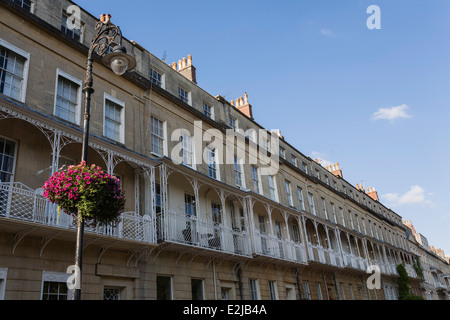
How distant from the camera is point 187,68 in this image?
21.4 m

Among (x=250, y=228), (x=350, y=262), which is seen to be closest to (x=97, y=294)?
(x=250, y=228)

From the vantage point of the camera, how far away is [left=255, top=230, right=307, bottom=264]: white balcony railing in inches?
718

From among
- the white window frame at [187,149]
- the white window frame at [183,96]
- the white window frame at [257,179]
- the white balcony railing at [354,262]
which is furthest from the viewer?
the white balcony railing at [354,262]

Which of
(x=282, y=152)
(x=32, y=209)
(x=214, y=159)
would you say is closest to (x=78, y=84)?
(x=32, y=209)

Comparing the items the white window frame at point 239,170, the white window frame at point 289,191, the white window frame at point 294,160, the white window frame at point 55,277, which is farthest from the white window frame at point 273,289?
the white window frame at point 55,277

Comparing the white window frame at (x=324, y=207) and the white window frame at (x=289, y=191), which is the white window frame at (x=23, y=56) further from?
the white window frame at (x=324, y=207)

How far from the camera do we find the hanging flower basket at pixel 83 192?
719 centimetres

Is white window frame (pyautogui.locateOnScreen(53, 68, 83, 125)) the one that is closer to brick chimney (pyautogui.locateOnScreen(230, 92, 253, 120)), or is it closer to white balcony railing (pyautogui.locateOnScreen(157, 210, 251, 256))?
white balcony railing (pyautogui.locateOnScreen(157, 210, 251, 256))

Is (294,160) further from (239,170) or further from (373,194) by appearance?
(373,194)

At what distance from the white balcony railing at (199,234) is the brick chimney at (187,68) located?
8502mm

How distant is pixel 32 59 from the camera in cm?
1208

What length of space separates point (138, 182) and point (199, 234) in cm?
298
